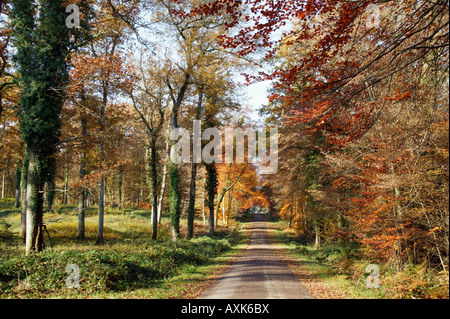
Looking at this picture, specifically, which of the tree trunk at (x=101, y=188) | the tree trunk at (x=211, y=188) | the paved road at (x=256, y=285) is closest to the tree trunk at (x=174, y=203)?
the tree trunk at (x=101, y=188)

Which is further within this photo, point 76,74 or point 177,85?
point 177,85

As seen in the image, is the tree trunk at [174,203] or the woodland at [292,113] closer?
the woodland at [292,113]

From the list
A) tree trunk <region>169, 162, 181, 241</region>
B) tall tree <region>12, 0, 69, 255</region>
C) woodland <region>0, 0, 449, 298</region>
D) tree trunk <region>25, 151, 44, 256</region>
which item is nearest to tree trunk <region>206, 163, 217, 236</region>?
woodland <region>0, 0, 449, 298</region>

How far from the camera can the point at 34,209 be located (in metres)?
9.50

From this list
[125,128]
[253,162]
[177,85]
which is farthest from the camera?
[253,162]

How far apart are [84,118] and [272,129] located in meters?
11.9

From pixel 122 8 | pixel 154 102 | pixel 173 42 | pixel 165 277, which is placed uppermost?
pixel 173 42

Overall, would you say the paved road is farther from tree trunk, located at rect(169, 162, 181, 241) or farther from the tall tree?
tree trunk, located at rect(169, 162, 181, 241)

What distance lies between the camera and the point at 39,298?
655cm

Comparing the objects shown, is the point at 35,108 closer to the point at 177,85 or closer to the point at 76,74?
the point at 76,74

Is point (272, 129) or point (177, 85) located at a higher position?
point (177, 85)

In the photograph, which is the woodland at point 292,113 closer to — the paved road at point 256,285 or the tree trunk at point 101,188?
the tree trunk at point 101,188

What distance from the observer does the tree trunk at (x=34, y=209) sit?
30.4 feet
